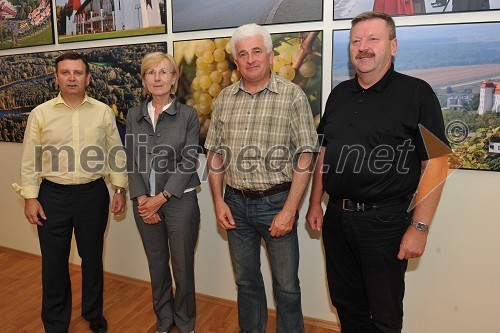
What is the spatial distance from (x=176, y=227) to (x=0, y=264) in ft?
7.45

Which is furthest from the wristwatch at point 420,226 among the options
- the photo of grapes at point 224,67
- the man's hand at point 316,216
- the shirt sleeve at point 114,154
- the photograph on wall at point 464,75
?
the shirt sleeve at point 114,154

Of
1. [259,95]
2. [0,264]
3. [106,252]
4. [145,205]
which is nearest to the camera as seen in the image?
[259,95]

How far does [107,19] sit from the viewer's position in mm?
2686

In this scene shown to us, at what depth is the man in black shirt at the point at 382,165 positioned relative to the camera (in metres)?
1.57

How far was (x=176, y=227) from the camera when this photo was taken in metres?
2.09

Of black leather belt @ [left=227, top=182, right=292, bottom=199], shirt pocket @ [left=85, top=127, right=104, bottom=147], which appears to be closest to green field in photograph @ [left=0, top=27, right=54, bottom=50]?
shirt pocket @ [left=85, top=127, right=104, bottom=147]

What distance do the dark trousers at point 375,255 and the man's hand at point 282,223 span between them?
0.19m

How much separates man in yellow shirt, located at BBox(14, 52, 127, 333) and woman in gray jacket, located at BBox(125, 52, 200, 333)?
24 cm

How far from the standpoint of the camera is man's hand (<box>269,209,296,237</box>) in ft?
5.88

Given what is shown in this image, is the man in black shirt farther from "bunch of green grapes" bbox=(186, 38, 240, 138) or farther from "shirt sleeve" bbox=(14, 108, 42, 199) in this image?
"shirt sleeve" bbox=(14, 108, 42, 199)

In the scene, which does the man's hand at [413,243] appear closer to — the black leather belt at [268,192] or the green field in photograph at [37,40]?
the black leather belt at [268,192]

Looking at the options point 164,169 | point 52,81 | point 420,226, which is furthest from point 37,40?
point 420,226

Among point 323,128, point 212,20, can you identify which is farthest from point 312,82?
point 212,20

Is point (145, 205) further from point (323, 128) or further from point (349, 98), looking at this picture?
point (349, 98)
